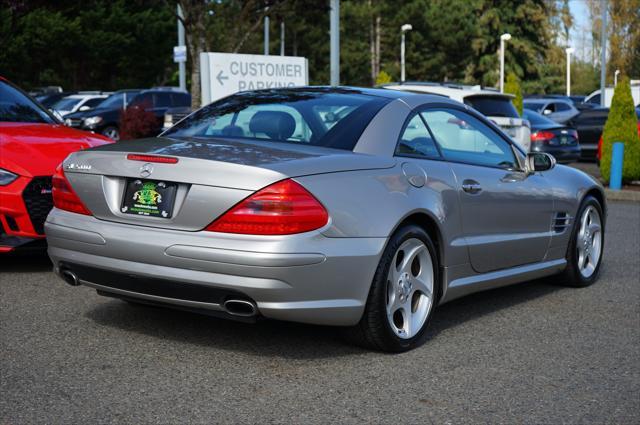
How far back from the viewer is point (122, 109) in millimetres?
25688

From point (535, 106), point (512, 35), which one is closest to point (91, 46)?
point (535, 106)

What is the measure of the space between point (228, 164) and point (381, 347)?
4.26 ft

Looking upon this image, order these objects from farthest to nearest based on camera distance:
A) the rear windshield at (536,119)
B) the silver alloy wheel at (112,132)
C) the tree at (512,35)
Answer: the tree at (512,35)
the silver alloy wheel at (112,132)
the rear windshield at (536,119)

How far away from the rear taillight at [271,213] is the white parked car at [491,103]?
31.0 feet

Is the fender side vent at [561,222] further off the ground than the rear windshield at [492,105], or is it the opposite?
the rear windshield at [492,105]

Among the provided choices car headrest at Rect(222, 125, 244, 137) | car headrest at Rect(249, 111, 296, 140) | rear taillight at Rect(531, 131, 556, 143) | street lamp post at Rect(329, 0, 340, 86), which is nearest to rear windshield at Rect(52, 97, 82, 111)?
street lamp post at Rect(329, 0, 340, 86)

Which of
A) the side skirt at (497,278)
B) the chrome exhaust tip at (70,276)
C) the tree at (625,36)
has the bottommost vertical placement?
the side skirt at (497,278)

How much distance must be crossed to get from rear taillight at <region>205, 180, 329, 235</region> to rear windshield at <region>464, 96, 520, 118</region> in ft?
32.4

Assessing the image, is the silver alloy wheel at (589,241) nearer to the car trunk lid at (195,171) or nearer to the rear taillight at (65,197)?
the car trunk lid at (195,171)

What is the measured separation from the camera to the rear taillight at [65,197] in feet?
A: 16.6

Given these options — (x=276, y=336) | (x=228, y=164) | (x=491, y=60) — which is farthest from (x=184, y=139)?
(x=491, y=60)

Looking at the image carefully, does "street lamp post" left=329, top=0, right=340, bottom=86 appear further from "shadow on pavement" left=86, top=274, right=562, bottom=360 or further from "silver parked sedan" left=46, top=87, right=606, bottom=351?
"shadow on pavement" left=86, top=274, right=562, bottom=360

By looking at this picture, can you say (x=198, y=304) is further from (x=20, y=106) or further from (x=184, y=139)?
(x=20, y=106)

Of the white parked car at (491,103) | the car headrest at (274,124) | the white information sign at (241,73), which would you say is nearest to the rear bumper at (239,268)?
the car headrest at (274,124)
